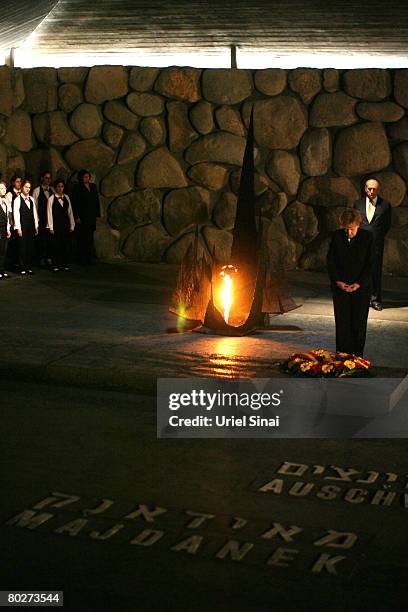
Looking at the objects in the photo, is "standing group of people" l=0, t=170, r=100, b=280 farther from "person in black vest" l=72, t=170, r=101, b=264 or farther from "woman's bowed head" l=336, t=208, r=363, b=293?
"woman's bowed head" l=336, t=208, r=363, b=293

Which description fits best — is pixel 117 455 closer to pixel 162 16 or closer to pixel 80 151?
pixel 162 16

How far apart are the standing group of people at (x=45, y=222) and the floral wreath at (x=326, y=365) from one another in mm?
6746

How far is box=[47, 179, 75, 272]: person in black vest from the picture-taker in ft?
52.0

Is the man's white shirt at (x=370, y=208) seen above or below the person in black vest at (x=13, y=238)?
above

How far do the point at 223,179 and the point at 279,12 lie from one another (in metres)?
2.97

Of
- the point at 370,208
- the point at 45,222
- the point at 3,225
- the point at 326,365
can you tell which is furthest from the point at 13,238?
the point at 326,365

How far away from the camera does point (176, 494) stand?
646 cm

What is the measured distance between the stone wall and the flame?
14.0 ft

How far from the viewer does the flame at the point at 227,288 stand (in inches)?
446

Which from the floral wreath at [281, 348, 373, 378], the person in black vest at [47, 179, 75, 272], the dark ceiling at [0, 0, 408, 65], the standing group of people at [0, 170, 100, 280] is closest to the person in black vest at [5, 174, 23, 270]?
the standing group of people at [0, 170, 100, 280]

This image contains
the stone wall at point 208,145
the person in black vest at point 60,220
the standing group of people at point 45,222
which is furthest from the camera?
the stone wall at point 208,145

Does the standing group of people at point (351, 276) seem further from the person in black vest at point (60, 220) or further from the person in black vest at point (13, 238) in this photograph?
the person in black vest at point (60, 220)

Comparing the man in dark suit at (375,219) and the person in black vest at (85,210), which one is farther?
the person in black vest at (85,210)

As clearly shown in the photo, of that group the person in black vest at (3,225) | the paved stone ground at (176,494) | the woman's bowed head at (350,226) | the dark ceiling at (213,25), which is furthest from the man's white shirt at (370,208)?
the person in black vest at (3,225)
